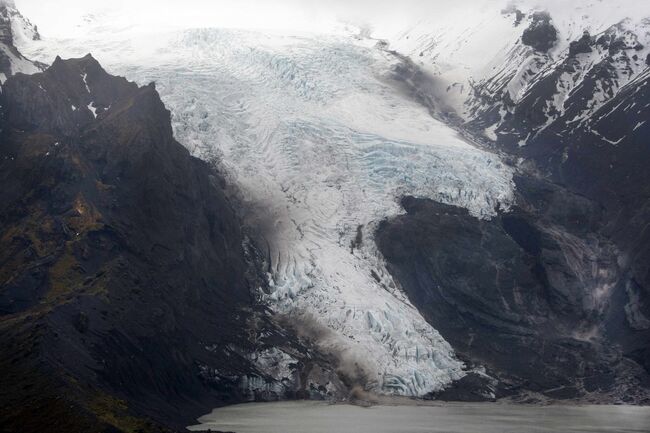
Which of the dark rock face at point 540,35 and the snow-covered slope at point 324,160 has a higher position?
the dark rock face at point 540,35

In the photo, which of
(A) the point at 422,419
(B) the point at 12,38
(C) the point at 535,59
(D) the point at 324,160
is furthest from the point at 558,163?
(B) the point at 12,38

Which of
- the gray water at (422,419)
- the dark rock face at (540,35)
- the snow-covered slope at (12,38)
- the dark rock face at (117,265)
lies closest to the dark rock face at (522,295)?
the gray water at (422,419)

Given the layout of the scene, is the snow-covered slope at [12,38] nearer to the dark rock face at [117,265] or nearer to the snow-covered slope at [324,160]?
the snow-covered slope at [324,160]

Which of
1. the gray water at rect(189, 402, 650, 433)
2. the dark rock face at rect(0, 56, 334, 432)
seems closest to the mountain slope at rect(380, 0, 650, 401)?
the gray water at rect(189, 402, 650, 433)

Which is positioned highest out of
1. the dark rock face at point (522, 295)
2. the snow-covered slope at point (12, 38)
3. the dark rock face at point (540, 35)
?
the dark rock face at point (540, 35)

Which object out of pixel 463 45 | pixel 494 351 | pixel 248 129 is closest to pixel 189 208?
pixel 248 129

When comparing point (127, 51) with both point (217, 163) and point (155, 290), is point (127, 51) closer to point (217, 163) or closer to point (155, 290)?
point (217, 163)
